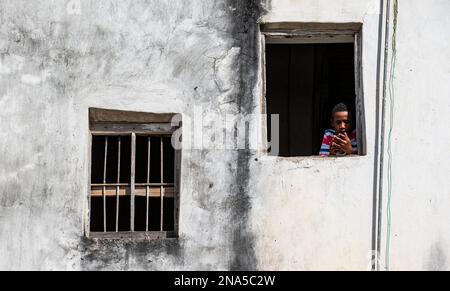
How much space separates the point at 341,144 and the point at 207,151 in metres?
1.41

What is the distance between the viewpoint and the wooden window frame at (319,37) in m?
10.6

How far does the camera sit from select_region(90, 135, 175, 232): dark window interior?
10.7 metres

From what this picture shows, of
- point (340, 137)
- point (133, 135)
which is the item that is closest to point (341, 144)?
point (340, 137)

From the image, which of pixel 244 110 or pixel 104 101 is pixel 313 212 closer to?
pixel 244 110

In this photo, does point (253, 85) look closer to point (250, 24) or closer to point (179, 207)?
point (250, 24)

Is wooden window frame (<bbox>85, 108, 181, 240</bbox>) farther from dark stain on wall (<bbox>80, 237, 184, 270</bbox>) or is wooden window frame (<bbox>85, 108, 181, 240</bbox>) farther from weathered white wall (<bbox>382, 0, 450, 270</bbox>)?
weathered white wall (<bbox>382, 0, 450, 270</bbox>)

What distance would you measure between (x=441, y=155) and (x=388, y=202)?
744 millimetres

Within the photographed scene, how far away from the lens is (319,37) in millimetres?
10820

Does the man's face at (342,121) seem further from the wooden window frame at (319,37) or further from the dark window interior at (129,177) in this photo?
the dark window interior at (129,177)

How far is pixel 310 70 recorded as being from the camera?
43.5ft

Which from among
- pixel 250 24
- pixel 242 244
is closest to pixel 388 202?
pixel 242 244

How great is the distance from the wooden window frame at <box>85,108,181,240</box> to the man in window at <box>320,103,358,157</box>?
160 cm

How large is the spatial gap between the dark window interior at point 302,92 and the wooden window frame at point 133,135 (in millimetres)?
2796

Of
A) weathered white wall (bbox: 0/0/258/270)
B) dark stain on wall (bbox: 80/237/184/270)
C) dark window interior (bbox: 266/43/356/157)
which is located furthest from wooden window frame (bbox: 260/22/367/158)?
dark window interior (bbox: 266/43/356/157)
